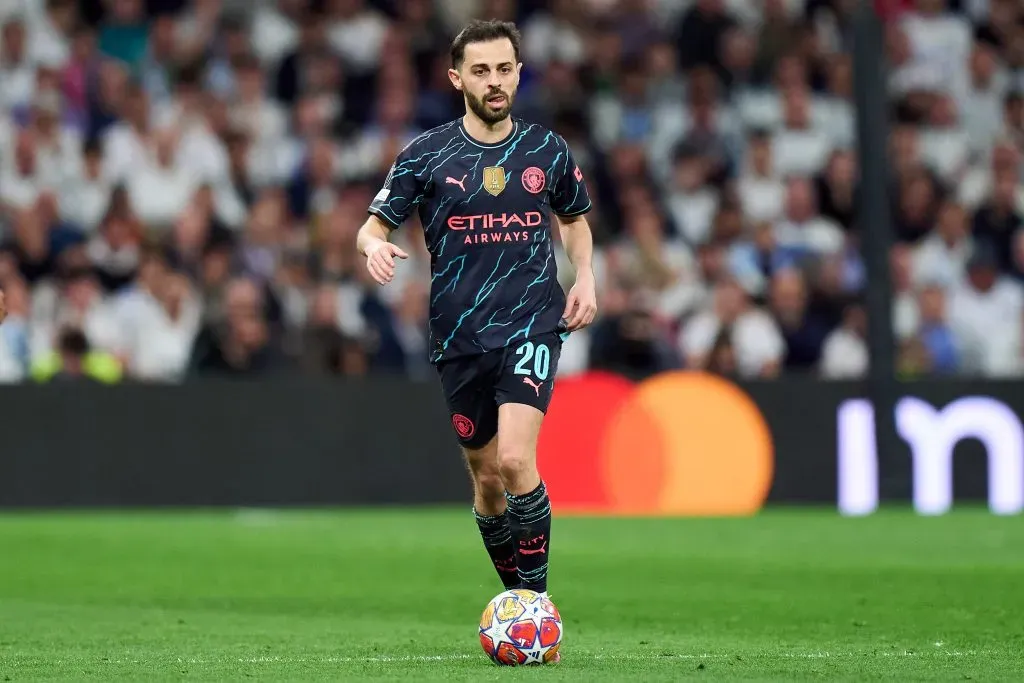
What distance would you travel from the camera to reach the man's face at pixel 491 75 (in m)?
7.31

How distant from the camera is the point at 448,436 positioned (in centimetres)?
1573

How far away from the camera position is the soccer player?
727 centimetres

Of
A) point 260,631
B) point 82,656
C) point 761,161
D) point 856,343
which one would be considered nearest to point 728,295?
point 856,343

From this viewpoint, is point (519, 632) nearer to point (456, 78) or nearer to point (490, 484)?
point (490, 484)

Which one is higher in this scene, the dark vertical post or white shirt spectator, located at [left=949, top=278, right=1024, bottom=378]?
the dark vertical post

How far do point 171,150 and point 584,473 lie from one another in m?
4.70

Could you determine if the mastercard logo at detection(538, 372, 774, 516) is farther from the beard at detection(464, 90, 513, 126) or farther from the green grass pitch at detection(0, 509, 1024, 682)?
the beard at detection(464, 90, 513, 126)

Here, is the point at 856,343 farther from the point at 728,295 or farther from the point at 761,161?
the point at 761,161

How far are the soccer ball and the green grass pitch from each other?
0.11 metres

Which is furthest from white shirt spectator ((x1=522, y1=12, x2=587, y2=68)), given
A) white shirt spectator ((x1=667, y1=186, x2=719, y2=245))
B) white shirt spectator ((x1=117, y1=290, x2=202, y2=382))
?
white shirt spectator ((x1=117, y1=290, x2=202, y2=382))

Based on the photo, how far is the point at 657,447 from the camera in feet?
52.4

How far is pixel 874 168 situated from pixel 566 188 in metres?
9.04

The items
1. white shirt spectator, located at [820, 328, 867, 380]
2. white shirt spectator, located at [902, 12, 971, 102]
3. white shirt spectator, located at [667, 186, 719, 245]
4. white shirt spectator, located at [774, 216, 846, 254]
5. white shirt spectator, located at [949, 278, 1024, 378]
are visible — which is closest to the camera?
white shirt spectator, located at [820, 328, 867, 380]

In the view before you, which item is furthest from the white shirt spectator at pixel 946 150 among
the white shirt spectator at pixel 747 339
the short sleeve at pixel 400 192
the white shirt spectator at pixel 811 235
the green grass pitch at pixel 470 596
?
the short sleeve at pixel 400 192
